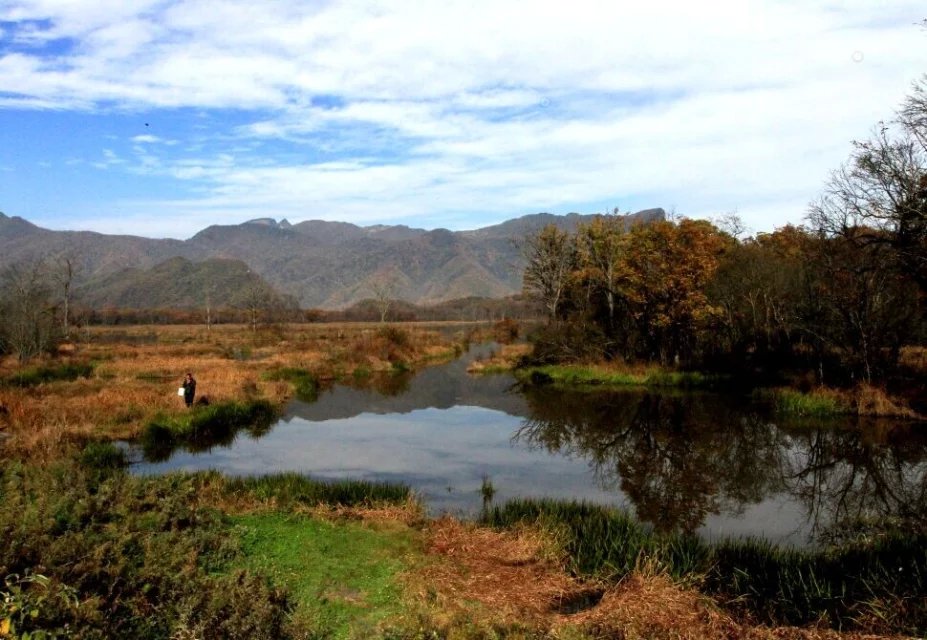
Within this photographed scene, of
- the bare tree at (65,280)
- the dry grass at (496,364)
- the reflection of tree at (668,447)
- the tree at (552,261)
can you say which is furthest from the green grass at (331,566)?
the bare tree at (65,280)

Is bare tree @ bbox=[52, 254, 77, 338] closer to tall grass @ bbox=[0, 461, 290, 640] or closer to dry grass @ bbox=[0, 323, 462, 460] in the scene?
dry grass @ bbox=[0, 323, 462, 460]

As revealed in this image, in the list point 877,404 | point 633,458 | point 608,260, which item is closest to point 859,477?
point 633,458

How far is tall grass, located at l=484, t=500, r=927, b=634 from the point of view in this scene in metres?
8.88

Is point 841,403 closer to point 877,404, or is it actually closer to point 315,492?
point 877,404

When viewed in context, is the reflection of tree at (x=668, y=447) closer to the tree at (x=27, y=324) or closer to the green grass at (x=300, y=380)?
the green grass at (x=300, y=380)

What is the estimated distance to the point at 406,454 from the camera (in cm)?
2331

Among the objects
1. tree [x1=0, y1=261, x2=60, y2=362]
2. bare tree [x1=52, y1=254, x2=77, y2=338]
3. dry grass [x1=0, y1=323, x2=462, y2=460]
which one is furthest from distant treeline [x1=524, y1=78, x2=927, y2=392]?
bare tree [x1=52, y1=254, x2=77, y2=338]

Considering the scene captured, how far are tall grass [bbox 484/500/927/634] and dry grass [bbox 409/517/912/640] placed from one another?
21.0 inches

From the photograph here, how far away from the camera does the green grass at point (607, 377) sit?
38.9m

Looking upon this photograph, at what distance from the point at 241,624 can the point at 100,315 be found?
171404 millimetres

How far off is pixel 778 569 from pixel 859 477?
38.3 feet

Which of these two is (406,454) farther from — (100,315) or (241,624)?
(100,315)

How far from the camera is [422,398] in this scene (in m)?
39.3

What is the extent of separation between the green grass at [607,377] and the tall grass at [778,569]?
2602 cm
